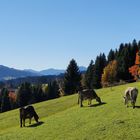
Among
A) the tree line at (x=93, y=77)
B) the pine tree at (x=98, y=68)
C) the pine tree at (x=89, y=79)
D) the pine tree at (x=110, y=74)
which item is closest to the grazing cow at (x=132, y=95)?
the tree line at (x=93, y=77)

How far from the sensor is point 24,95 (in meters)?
160

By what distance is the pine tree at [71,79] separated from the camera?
126 meters

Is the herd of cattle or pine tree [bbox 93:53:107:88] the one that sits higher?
pine tree [bbox 93:53:107:88]

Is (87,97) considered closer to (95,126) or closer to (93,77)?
(95,126)

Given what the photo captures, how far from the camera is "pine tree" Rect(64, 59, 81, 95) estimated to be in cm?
12588

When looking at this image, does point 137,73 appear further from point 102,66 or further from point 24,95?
point 24,95

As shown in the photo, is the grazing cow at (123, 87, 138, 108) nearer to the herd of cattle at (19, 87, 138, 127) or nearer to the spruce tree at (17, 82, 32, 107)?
the herd of cattle at (19, 87, 138, 127)

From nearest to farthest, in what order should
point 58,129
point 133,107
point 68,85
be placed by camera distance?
point 58,129
point 133,107
point 68,85

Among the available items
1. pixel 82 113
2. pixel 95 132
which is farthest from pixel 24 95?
pixel 95 132

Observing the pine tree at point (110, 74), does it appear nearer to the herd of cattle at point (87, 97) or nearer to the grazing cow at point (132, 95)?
the herd of cattle at point (87, 97)

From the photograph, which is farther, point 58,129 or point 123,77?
point 123,77

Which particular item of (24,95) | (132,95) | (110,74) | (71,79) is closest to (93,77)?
(110,74)

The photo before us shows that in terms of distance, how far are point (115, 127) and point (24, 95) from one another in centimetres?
13324

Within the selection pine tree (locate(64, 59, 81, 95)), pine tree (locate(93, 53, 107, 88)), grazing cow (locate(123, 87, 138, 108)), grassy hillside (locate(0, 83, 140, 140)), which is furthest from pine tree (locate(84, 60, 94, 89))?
grassy hillside (locate(0, 83, 140, 140))
